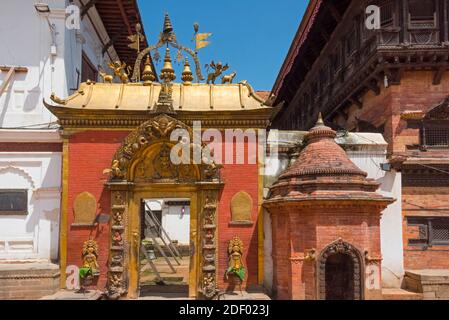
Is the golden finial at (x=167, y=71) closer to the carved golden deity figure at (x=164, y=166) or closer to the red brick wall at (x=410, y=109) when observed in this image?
the carved golden deity figure at (x=164, y=166)

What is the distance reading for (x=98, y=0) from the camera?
17.4m

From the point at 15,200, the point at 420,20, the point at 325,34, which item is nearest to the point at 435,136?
the point at 420,20

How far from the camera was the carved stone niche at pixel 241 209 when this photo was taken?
1248 centimetres

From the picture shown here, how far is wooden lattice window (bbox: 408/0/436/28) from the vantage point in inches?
645

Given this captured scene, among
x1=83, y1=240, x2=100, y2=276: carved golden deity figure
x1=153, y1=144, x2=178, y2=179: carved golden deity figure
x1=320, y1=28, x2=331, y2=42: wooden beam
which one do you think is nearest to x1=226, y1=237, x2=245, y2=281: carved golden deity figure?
x1=153, y1=144, x2=178, y2=179: carved golden deity figure

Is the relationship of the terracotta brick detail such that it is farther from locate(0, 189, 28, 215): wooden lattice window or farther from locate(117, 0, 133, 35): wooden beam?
locate(117, 0, 133, 35): wooden beam

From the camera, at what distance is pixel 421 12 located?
1655cm

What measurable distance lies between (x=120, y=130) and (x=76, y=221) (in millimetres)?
2676

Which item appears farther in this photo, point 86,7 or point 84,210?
point 86,7

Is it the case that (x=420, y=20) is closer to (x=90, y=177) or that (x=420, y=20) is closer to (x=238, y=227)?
(x=238, y=227)

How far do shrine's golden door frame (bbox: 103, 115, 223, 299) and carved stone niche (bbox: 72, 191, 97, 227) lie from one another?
58 centimetres

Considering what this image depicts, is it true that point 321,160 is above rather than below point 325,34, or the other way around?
below

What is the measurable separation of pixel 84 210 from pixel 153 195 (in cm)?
187
